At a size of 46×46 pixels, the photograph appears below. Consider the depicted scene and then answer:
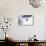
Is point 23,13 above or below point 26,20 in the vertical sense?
above

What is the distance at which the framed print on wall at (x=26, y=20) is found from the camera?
4336mm

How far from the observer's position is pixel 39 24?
4340 mm

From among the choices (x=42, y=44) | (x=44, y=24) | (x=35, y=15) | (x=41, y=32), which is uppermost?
(x=35, y=15)

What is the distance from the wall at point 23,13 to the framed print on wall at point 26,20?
0.11m

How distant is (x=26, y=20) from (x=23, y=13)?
0.27 metres

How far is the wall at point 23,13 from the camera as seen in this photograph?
4.30 metres

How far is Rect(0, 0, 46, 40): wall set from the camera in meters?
4.30

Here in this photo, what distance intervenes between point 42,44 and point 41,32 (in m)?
0.73

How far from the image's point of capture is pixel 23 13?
172 inches

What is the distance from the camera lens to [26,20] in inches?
172

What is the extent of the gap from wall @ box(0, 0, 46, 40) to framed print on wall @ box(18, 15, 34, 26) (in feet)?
0.35

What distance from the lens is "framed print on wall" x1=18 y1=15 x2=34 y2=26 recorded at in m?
4.34

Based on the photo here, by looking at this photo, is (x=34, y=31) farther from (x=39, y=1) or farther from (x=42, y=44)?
(x=39, y=1)

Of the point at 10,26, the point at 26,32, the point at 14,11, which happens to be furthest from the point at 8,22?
the point at 26,32
